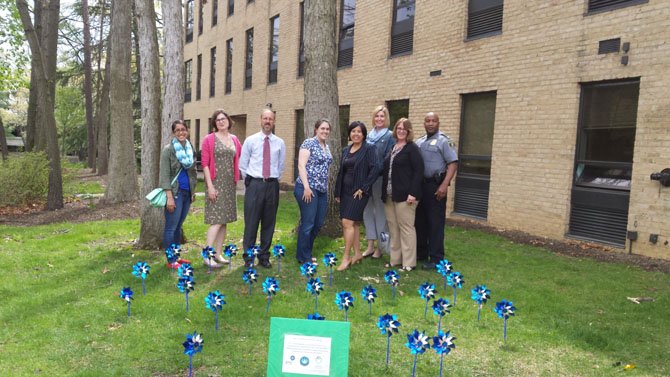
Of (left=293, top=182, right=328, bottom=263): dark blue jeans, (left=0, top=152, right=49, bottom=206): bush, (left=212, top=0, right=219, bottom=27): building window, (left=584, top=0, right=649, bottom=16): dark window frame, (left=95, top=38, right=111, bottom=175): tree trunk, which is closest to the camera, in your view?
(left=293, top=182, right=328, bottom=263): dark blue jeans

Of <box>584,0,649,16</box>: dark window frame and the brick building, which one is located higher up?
<box>584,0,649,16</box>: dark window frame

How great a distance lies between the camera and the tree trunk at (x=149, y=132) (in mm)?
7289

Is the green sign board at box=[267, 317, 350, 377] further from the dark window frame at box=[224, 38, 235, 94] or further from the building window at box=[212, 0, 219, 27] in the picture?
the building window at box=[212, 0, 219, 27]

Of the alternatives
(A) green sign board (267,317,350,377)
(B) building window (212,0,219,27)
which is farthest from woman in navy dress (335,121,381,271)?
(B) building window (212,0,219,27)

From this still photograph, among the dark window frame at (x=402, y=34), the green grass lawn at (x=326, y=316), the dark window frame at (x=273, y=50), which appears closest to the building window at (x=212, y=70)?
the dark window frame at (x=273, y=50)

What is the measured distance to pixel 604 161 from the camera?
8078 millimetres

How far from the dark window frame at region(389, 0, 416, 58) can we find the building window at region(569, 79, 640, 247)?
472cm

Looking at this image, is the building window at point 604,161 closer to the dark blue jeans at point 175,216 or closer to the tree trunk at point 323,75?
the tree trunk at point 323,75

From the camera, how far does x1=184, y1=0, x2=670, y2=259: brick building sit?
7414mm

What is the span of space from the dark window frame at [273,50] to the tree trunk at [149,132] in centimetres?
1178

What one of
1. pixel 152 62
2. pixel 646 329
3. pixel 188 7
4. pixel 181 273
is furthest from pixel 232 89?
pixel 646 329

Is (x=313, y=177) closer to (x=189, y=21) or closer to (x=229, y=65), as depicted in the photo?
(x=229, y=65)

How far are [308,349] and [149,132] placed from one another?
528cm

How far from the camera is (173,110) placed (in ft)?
23.3
